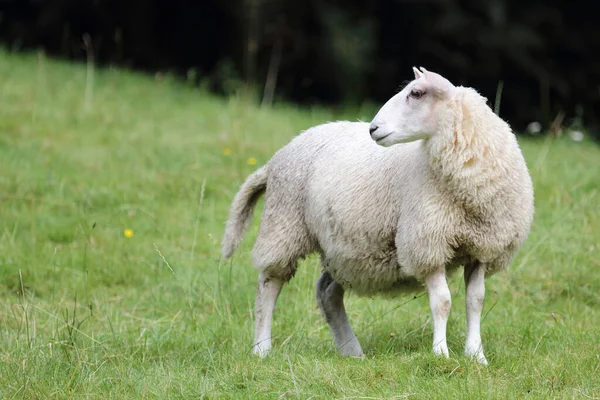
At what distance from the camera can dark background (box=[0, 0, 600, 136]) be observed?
1358 centimetres

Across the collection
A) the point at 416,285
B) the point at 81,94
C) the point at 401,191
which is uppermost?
the point at 401,191

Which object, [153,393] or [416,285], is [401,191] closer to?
[416,285]

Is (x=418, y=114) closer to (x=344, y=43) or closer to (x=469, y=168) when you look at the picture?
(x=469, y=168)

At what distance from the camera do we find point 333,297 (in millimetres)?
5125

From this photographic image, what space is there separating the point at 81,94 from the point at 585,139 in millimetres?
5950

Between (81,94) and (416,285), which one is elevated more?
(416,285)

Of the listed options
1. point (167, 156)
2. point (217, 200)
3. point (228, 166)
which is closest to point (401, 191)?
point (217, 200)

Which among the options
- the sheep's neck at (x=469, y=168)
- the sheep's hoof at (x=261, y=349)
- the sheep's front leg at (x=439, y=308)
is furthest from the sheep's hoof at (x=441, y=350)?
the sheep's hoof at (x=261, y=349)

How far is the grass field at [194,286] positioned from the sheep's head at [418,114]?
1.07 metres

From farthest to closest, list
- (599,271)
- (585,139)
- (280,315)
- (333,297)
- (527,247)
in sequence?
(585,139) → (527,247) → (599,271) → (280,315) → (333,297)

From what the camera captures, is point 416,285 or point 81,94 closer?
point 416,285

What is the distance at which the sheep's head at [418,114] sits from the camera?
13.8 feet

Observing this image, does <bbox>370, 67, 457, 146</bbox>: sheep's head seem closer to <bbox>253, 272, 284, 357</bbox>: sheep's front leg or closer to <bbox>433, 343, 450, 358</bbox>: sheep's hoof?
<bbox>433, 343, 450, 358</bbox>: sheep's hoof

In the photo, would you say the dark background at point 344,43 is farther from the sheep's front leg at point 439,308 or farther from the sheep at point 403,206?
the sheep's front leg at point 439,308
